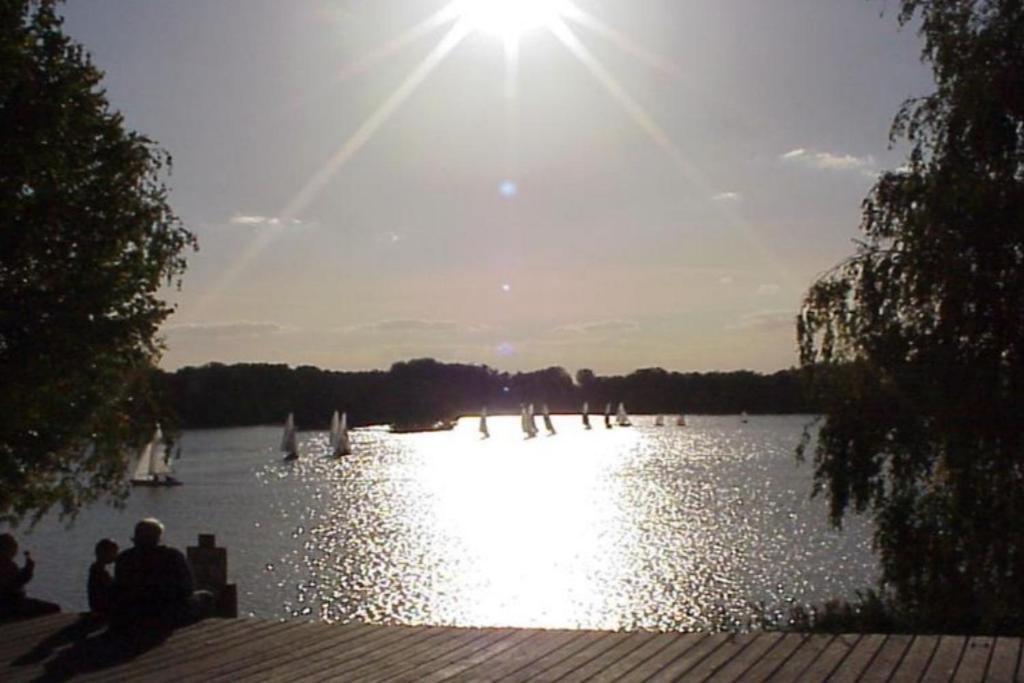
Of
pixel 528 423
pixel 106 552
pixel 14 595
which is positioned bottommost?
pixel 14 595

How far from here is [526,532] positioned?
175ft

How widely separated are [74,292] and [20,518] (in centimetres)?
496

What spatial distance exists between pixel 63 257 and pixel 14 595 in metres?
3.92

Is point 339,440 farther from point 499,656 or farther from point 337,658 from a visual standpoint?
point 499,656

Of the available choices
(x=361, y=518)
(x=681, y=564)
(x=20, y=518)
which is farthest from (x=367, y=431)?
(x=20, y=518)

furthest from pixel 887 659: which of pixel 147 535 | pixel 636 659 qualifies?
pixel 147 535

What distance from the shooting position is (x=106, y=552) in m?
11.9

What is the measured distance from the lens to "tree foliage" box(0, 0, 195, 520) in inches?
507

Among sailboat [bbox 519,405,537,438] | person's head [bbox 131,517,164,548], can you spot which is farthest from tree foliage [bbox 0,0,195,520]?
sailboat [bbox 519,405,537,438]

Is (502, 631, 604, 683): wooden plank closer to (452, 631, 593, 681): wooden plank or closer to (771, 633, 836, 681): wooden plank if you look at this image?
(452, 631, 593, 681): wooden plank

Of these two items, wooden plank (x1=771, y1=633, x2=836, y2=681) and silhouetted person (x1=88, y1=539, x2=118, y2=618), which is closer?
wooden plank (x1=771, y1=633, x2=836, y2=681)

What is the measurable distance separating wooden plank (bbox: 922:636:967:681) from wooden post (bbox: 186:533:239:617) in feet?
23.3

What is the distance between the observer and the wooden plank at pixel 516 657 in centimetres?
873

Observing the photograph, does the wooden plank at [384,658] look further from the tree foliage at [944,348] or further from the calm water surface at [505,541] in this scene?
the calm water surface at [505,541]
